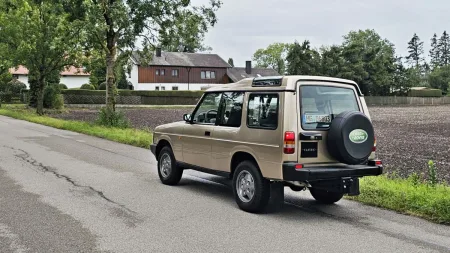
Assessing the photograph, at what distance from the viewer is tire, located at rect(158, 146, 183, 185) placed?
9.32m

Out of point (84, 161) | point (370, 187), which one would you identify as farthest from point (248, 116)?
point (84, 161)

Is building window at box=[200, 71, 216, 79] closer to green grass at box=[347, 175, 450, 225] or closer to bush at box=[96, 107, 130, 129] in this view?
bush at box=[96, 107, 130, 129]

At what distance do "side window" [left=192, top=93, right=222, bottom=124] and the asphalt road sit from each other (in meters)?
1.31

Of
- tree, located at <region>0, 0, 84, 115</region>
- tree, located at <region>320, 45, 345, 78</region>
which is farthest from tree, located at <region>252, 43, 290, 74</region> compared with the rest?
tree, located at <region>0, 0, 84, 115</region>

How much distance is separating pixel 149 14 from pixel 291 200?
16335 millimetres

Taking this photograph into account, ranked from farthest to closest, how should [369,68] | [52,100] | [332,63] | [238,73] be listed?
1. [238,73]
2. [369,68]
3. [332,63]
4. [52,100]

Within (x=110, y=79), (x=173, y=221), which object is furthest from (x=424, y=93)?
(x=173, y=221)

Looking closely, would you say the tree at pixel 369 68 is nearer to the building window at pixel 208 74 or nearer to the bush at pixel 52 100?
the building window at pixel 208 74

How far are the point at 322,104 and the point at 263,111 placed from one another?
0.85 m

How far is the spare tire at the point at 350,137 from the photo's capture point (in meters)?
6.76

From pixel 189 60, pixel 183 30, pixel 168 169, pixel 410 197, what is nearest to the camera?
pixel 410 197

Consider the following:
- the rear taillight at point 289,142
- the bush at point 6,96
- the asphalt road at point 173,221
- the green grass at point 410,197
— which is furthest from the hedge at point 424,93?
the rear taillight at point 289,142

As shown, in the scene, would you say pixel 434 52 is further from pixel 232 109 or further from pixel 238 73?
pixel 232 109

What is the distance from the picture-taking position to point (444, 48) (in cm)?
15488
